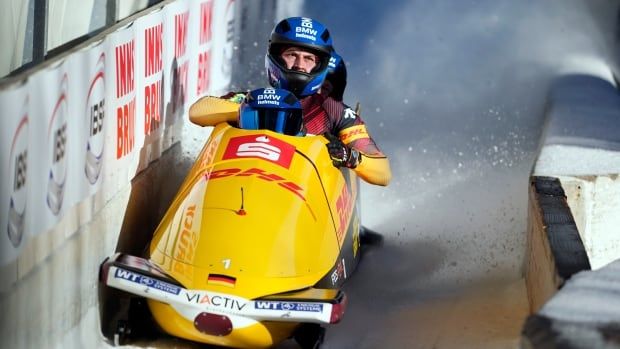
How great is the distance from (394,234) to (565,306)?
4.01 meters

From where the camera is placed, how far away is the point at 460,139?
10.8m

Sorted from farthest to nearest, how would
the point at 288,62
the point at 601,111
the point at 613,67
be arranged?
the point at 613,67 < the point at 601,111 < the point at 288,62

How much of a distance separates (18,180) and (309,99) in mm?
2855

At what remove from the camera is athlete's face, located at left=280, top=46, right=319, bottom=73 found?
707 centimetres

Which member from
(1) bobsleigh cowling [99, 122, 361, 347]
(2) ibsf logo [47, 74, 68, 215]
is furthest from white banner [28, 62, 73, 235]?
(1) bobsleigh cowling [99, 122, 361, 347]

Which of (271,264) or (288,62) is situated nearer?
(271,264)

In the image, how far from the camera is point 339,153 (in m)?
6.28

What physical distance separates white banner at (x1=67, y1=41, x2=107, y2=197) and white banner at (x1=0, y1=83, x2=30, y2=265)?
0.59 metres

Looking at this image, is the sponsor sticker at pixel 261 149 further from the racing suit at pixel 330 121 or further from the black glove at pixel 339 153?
the racing suit at pixel 330 121

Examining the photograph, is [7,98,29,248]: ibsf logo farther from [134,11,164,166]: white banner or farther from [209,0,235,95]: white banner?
[209,0,235,95]: white banner

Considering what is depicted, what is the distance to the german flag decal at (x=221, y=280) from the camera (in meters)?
5.10

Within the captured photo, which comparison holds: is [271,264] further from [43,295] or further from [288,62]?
[288,62]

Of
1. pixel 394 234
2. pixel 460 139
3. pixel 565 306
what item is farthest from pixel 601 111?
pixel 565 306

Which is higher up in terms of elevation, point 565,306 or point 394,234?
point 565,306
